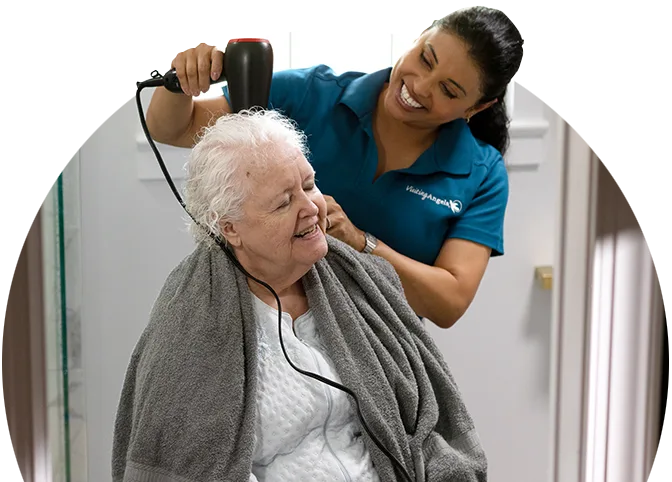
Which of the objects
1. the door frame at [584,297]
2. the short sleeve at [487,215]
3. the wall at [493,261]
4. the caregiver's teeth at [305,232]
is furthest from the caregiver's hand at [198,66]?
the door frame at [584,297]

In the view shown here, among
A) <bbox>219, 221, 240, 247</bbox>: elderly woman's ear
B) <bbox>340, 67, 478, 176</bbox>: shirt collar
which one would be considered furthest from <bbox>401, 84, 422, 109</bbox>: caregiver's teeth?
<bbox>219, 221, 240, 247</bbox>: elderly woman's ear

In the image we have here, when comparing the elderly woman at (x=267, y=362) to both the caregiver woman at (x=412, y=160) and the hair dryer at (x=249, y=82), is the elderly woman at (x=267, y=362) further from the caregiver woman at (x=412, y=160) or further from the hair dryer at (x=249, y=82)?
the caregiver woman at (x=412, y=160)

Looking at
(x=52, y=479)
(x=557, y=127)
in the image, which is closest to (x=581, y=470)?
(x=557, y=127)

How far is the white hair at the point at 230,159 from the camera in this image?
4.23 ft

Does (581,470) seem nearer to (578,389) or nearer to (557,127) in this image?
(578,389)

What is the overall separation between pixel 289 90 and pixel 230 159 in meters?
0.41

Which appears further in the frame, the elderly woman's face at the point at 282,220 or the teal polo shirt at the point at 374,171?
the teal polo shirt at the point at 374,171

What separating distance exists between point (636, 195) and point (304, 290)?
133 cm

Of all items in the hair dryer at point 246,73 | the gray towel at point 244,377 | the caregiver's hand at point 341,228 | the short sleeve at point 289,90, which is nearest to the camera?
the gray towel at point 244,377

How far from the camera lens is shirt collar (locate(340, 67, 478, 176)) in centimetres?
165

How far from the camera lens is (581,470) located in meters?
2.50

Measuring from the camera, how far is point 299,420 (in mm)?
1287

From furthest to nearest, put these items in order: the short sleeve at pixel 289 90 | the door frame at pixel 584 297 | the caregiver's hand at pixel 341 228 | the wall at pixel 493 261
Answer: the door frame at pixel 584 297 → the wall at pixel 493 261 → the short sleeve at pixel 289 90 → the caregiver's hand at pixel 341 228

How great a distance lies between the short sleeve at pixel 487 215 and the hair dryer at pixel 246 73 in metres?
0.53
